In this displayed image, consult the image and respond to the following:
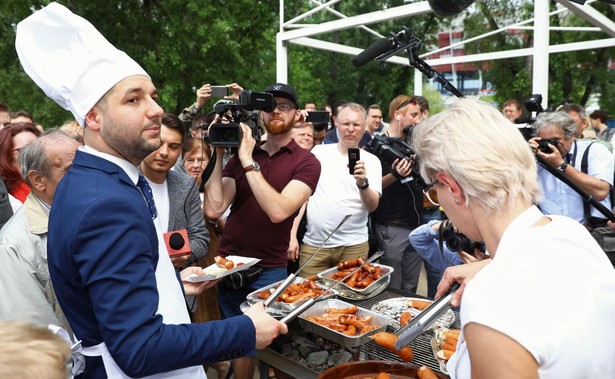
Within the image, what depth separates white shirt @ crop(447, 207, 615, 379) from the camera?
3.53 ft

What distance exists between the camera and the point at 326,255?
13.1 ft

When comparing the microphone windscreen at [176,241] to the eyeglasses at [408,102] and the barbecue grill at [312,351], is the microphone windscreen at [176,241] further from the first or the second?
→ the eyeglasses at [408,102]

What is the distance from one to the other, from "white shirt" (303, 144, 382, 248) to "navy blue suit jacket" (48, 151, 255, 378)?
255 cm

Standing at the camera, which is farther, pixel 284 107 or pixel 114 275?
pixel 284 107

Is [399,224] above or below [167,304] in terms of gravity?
below

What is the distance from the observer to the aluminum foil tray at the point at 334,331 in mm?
2172

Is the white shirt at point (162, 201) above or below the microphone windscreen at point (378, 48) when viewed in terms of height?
below

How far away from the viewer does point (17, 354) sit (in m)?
0.80

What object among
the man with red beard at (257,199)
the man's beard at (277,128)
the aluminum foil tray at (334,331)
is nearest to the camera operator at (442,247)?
the aluminum foil tray at (334,331)

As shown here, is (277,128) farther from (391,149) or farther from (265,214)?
(391,149)

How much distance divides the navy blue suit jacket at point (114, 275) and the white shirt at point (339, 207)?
2.55 m

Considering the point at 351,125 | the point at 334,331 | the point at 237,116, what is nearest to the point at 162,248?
the point at 334,331

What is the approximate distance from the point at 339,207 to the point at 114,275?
2792 mm

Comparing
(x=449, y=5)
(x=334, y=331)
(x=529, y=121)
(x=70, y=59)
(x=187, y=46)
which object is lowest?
(x=334, y=331)
